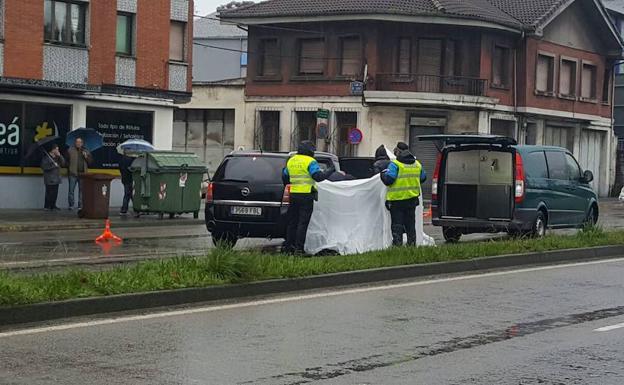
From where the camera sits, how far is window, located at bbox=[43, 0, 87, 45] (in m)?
27.3

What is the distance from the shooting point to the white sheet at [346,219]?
15188 mm

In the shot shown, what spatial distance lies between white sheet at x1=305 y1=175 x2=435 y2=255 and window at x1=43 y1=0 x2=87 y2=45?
14.4 m

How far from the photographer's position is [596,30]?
167 feet

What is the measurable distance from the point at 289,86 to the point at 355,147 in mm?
4067

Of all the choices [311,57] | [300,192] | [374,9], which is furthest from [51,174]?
[311,57]

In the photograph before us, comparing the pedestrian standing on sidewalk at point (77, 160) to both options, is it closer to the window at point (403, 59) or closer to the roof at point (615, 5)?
the window at point (403, 59)

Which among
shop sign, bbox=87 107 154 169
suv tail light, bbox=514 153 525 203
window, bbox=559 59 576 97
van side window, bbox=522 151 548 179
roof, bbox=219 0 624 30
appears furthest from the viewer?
window, bbox=559 59 576 97

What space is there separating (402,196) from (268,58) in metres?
29.9

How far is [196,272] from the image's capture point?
1120 cm

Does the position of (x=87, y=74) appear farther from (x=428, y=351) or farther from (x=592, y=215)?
(x=428, y=351)

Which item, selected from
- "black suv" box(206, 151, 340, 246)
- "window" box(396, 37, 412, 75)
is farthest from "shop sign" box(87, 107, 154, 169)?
"window" box(396, 37, 412, 75)

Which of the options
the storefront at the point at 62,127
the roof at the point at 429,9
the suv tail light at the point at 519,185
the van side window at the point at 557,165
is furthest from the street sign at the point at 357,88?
the suv tail light at the point at 519,185

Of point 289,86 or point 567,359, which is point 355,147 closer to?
point 289,86

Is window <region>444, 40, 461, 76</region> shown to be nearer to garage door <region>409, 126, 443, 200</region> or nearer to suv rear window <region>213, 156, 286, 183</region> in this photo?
garage door <region>409, 126, 443, 200</region>
